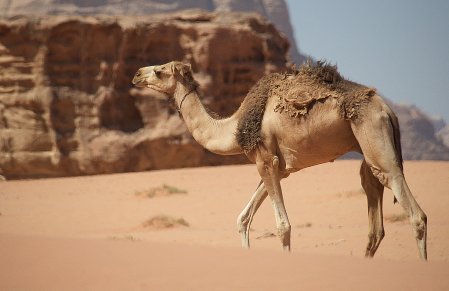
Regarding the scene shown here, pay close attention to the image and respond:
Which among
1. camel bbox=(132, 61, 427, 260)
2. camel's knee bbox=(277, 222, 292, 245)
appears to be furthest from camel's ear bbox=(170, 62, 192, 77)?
camel's knee bbox=(277, 222, 292, 245)

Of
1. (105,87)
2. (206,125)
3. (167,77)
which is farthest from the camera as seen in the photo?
(105,87)

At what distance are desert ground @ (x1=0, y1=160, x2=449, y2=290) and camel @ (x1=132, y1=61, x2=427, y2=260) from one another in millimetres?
832

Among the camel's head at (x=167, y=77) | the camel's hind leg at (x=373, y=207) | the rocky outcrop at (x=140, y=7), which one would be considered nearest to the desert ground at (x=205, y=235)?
the camel's hind leg at (x=373, y=207)

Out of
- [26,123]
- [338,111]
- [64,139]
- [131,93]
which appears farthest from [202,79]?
[338,111]

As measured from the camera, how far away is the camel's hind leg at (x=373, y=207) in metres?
5.30

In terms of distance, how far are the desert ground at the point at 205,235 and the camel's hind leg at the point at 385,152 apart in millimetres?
567

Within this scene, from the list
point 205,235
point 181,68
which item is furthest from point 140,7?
point 181,68

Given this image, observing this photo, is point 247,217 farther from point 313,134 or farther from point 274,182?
point 313,134

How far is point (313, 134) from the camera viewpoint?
5.08m

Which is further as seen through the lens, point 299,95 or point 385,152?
point 299,95

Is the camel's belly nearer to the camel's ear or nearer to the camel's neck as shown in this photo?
the camel's neck

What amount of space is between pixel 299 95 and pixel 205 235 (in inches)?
160

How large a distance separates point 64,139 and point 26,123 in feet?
6.29

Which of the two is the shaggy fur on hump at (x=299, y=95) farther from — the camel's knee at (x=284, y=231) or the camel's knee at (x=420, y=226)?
the camel's knee at (x=420, y=226)
